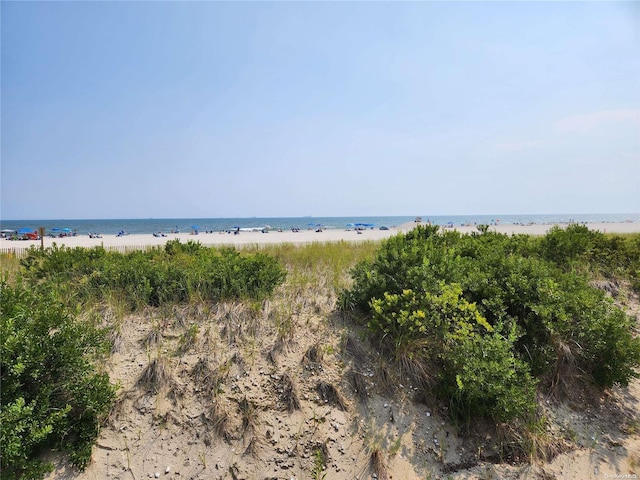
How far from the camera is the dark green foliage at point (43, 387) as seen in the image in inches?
112

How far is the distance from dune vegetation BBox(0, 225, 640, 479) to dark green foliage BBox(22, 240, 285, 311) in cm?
3

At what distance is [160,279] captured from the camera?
580 cm

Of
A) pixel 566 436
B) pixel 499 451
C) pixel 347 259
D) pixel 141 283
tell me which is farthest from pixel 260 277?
pixel 566 436

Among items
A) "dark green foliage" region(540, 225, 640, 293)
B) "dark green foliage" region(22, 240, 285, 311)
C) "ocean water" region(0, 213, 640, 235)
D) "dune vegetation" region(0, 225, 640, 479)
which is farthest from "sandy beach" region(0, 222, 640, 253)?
"ocean water" region(0, 213, 640, 235)

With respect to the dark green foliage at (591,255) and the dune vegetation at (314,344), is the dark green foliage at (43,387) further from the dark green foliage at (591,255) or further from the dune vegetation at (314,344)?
the dark green foliage at (591,255)

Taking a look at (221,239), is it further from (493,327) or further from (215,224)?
(215,224)

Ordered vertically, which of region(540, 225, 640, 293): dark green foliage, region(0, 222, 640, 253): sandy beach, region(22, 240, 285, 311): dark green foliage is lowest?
region(0, 222, 640, 253): sandy beach

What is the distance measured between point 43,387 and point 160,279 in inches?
108

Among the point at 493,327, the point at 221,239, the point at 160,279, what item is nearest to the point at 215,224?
the point at 221,239

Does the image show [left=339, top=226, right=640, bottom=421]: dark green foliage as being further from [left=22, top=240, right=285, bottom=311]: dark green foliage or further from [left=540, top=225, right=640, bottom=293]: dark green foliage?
[left=540, top=225, right=640, bottom=293]: dark green foliage

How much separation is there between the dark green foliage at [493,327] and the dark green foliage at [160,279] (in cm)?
174

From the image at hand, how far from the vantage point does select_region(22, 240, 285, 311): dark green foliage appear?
569 cm

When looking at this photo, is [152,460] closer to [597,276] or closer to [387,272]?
[387,272]

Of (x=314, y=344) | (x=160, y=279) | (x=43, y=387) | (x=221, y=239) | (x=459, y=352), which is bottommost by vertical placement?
(x=221, y=239)
